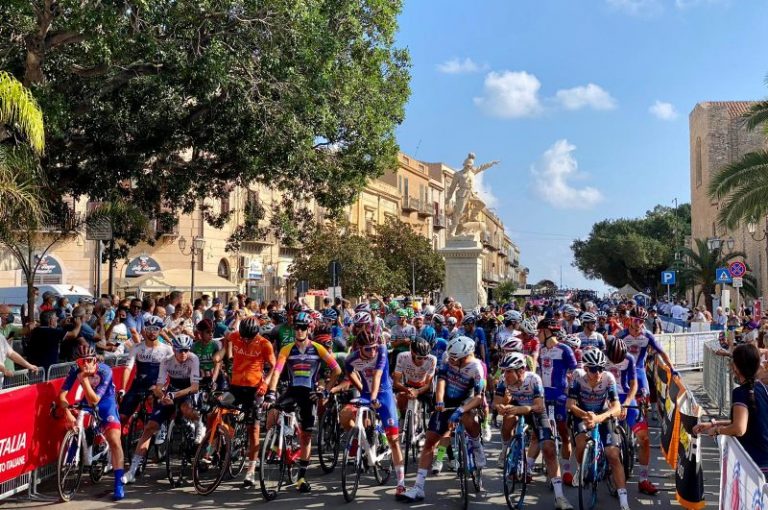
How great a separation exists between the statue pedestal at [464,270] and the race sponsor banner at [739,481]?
23052mm

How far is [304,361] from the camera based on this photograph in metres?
9.17

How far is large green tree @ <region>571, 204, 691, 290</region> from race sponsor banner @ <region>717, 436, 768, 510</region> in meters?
76.9

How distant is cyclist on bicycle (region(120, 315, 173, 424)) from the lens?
9781mm

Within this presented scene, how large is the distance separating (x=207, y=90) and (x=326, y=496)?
309 inches

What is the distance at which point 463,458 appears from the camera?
27.0ft

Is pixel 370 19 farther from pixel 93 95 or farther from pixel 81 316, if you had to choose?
pixel 81 316

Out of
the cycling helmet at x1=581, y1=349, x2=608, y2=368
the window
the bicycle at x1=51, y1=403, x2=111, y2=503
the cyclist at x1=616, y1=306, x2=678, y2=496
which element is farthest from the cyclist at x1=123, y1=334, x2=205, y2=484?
the window

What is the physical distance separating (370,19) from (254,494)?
12.3 meters

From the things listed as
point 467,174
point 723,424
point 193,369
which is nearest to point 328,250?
point 467,174

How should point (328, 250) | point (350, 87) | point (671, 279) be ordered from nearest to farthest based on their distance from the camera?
point (350, 87) < point (671, 279) < point (328, 250)

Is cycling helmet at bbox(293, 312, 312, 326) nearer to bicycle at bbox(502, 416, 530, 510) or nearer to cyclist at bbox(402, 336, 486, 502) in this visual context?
cyclist at bbox(402, 336, 486, 502)

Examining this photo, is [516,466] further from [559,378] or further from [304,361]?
[304,361]

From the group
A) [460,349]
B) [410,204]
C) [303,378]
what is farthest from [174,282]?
[410,204]

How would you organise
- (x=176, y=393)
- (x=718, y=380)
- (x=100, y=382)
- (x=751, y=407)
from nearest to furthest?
1. (x=751, y=407)
2. (x=100, y=382)
3. (x=176, y=393)
4. (x=718, y=380)
